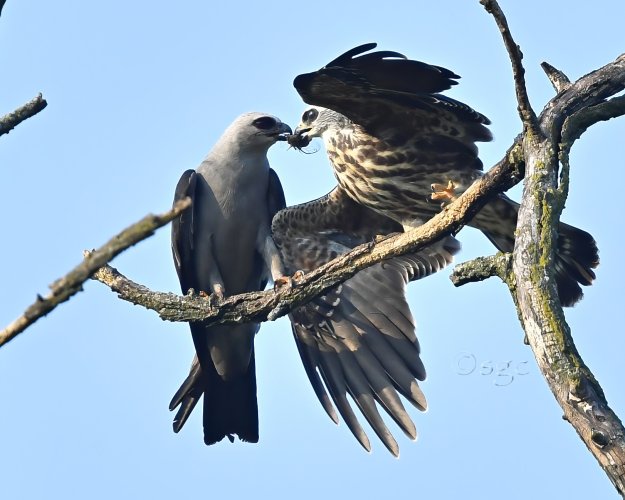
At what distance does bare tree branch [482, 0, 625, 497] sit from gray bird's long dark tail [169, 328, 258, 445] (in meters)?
4.52

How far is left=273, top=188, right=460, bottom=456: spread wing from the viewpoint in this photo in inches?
366

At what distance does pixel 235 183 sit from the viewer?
941cm

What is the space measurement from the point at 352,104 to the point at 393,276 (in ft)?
7.93

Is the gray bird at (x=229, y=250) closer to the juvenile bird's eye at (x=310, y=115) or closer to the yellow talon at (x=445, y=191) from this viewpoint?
the juvenile bird's eye at (x=310, y=115)

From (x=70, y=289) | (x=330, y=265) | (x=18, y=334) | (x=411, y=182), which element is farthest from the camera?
(x=411, y=182)

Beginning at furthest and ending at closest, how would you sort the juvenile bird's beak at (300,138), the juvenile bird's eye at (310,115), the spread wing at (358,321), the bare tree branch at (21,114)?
the spread wing at (358,321) → the juvenile bird's beak at (300,138) → the juvenile bird's eye at (310,115) → the bare tree branch at (21,114)

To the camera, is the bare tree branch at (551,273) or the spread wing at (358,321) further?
the spread wing at (358,321)

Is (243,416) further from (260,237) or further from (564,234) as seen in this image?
(564,234)

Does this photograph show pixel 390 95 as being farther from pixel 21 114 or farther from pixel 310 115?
pixel 21 114

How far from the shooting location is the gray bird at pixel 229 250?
9383 millimetres

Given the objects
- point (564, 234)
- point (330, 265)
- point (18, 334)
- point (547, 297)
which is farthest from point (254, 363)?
point (18, 334)

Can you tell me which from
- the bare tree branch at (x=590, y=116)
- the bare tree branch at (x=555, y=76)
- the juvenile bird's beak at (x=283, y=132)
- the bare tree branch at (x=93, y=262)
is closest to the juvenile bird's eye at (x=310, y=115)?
the juvenile bird's beak at (x=283, y=132)

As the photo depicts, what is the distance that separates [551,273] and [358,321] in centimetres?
476

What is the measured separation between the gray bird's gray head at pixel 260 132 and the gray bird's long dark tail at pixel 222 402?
2.10 meters
